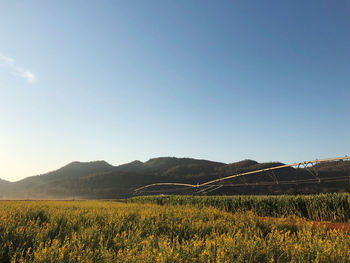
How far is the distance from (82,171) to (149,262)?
109260mm

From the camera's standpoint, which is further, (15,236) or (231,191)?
(231,191)

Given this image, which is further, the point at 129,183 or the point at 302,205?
the point at 129,183

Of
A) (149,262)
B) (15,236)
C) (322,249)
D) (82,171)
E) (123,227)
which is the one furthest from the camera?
(82,171)

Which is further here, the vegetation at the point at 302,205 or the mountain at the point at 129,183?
the mountain at the point at 129,183

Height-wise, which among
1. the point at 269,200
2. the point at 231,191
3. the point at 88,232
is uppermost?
the point at 88,232

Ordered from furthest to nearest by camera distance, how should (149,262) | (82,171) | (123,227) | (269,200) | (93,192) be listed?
(82,171), (93,192), (269,200), (123,227), (149,262)

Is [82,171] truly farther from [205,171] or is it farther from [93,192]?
[205,171]

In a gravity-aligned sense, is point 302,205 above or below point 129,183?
below

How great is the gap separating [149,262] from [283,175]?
61329 millimetres

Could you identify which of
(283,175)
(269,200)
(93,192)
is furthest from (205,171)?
(269,200)

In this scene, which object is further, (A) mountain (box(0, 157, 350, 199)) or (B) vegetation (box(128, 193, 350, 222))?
(A) mountain (box(0, 157, 350, 199))

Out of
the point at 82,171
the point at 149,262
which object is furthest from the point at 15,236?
the point at 82,171

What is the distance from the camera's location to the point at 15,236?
5230 millimetres

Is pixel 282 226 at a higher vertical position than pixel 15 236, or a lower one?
lower
